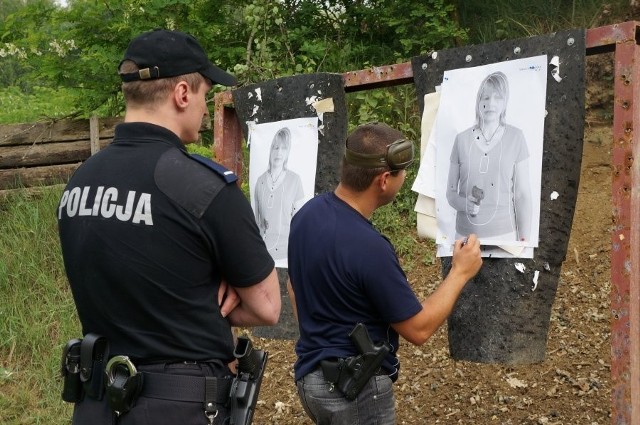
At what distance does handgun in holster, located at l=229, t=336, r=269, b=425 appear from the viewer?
224cm

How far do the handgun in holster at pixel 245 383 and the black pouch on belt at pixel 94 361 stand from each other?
35 centimetres

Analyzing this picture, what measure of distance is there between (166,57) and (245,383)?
3.02 ft

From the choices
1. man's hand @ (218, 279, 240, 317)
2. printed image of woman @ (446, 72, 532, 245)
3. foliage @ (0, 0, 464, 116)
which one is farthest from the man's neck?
foliage @ (0, 0, 464, 116)

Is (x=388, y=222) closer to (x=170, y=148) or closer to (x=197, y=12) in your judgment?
(x=197, y=12)

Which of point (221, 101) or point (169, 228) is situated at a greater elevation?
point (221, 101)

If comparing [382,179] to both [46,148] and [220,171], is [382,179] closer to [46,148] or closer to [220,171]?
[220,171]

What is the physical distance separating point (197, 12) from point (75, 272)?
5.23 m

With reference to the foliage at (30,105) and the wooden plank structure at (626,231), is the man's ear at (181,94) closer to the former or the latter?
the wooden plank structure at (626,231)

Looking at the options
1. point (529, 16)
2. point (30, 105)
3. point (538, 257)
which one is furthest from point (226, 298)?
point (30, 105)

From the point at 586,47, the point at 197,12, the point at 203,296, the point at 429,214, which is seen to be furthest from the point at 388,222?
the point at 203,296

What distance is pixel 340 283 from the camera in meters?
2.48

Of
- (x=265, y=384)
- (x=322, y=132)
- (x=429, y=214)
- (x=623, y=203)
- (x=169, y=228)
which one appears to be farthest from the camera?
(x=265, y=384)

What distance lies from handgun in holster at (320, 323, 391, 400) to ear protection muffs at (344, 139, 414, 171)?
1.65 ft

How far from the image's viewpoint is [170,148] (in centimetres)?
220
